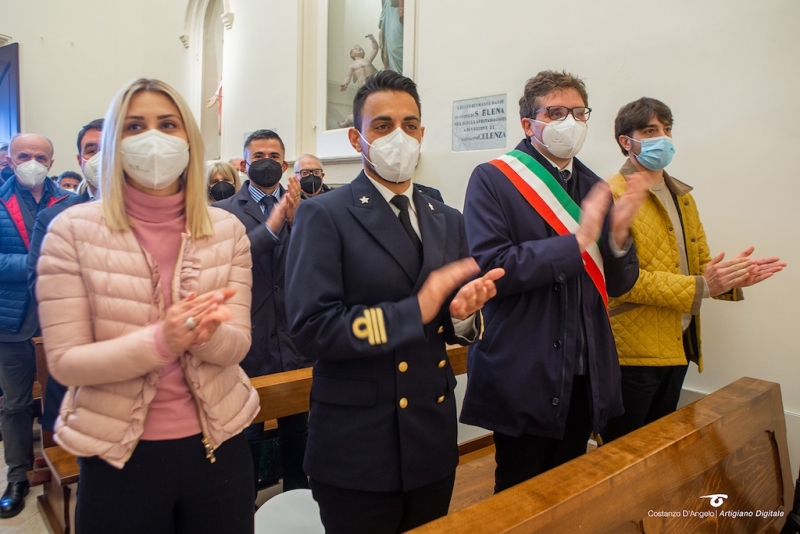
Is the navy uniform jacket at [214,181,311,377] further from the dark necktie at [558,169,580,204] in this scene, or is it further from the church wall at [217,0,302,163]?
the church wall at [217,0,302,163]

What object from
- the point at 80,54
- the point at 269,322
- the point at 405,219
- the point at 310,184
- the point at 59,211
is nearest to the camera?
the point at 405,219

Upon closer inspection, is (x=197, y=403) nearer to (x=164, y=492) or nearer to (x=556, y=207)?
(x=164, y=492)

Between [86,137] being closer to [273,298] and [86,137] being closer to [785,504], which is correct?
[273,298]

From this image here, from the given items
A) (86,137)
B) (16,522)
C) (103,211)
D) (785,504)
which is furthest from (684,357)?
(16,522)

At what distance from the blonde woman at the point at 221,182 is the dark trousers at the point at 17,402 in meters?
1.26

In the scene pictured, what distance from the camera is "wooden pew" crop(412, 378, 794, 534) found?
3.63 feet

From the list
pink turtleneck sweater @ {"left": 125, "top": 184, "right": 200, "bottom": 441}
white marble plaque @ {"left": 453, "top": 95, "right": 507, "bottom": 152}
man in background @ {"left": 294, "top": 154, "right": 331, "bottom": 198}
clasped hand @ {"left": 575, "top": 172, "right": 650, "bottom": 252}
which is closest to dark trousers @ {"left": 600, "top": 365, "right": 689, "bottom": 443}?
clasped hand @ {"left": 575, "top": 172, "right": 650, "bottom": 252}

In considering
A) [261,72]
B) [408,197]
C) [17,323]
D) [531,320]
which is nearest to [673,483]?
[531,320]

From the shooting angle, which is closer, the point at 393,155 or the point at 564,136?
the point at 393,155

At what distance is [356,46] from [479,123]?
81.4 inches

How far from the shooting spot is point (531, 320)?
166 cm

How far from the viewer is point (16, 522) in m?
2.71

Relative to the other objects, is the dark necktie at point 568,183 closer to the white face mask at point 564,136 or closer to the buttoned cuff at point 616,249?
the white face mask at point 564,136

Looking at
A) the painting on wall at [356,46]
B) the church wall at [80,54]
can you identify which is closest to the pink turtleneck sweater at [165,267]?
the painting on wall at [356,46]
